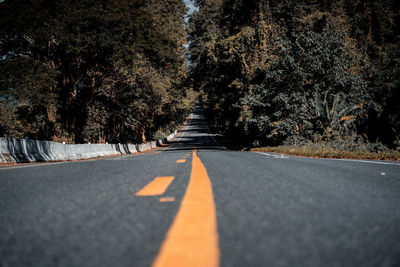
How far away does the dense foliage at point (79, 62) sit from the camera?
14719 millimetres

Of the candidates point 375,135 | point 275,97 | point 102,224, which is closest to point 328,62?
point 275,97

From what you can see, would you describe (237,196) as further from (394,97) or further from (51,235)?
(394,97)

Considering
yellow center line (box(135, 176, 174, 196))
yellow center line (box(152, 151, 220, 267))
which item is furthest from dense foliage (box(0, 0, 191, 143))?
yellow center line (box(152, 151, 220, 267))

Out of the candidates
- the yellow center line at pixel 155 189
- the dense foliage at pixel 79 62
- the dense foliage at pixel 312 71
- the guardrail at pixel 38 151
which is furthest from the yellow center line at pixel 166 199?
the dense foliage at pixel 79 62

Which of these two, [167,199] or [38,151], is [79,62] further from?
[167,199]

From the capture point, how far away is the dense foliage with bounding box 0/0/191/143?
14.7 meters

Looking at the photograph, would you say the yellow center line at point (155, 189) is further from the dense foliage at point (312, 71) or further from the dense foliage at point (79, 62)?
the dense foliage at point (79, 62)

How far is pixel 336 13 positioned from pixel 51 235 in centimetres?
3106

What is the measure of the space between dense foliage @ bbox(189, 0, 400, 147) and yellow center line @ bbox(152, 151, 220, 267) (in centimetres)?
1418

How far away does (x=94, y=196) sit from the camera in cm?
222

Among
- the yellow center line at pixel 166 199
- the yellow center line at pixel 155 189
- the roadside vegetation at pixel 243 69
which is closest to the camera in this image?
the yellow center line at pixel 166 199

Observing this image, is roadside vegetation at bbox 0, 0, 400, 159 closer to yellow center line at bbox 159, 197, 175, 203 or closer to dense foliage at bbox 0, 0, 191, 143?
dense foliage at bbox 0, 0, 191, 143

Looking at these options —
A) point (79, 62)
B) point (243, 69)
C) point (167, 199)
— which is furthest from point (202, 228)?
point (243, 69)

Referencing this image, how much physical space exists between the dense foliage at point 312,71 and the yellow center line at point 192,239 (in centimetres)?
1418
